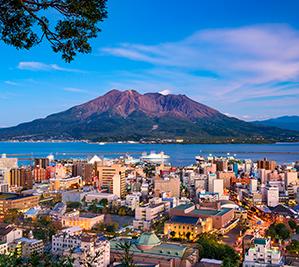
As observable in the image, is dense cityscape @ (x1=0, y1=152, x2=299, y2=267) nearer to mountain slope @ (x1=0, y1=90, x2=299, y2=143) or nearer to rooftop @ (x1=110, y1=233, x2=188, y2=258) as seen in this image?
rooftop @ (x1=110, y1=233, x2=188, y2=258)

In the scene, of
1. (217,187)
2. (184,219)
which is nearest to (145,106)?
(217,187)

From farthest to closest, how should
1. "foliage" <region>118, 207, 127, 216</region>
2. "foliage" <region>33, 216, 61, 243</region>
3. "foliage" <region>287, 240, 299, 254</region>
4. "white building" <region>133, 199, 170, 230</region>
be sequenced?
1. "foliage" <region>118, 207, 127, 216</region>
2. "white building" <region>133, 199, 170, 230</region>
3. "foliage" <region>33, 216, 61, 243</region>
4. "foliage" <region>287, 240, 299, 254</region>

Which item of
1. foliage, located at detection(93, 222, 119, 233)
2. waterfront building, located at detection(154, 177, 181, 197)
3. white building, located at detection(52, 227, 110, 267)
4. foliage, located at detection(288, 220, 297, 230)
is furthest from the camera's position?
waterfront building, located at detection(154, 177, 181, 197)

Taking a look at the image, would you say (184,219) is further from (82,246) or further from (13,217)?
(13,217)

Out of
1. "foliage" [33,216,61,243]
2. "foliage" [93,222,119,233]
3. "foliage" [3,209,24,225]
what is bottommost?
"foliage" [93,222,119,233]

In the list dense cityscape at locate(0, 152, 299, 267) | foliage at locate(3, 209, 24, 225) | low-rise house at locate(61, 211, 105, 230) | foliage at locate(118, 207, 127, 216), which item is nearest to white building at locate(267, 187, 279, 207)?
dense cityscape at locate(0, 152, 299, 267)

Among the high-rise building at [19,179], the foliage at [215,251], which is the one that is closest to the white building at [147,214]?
the foliage at [215,251]
